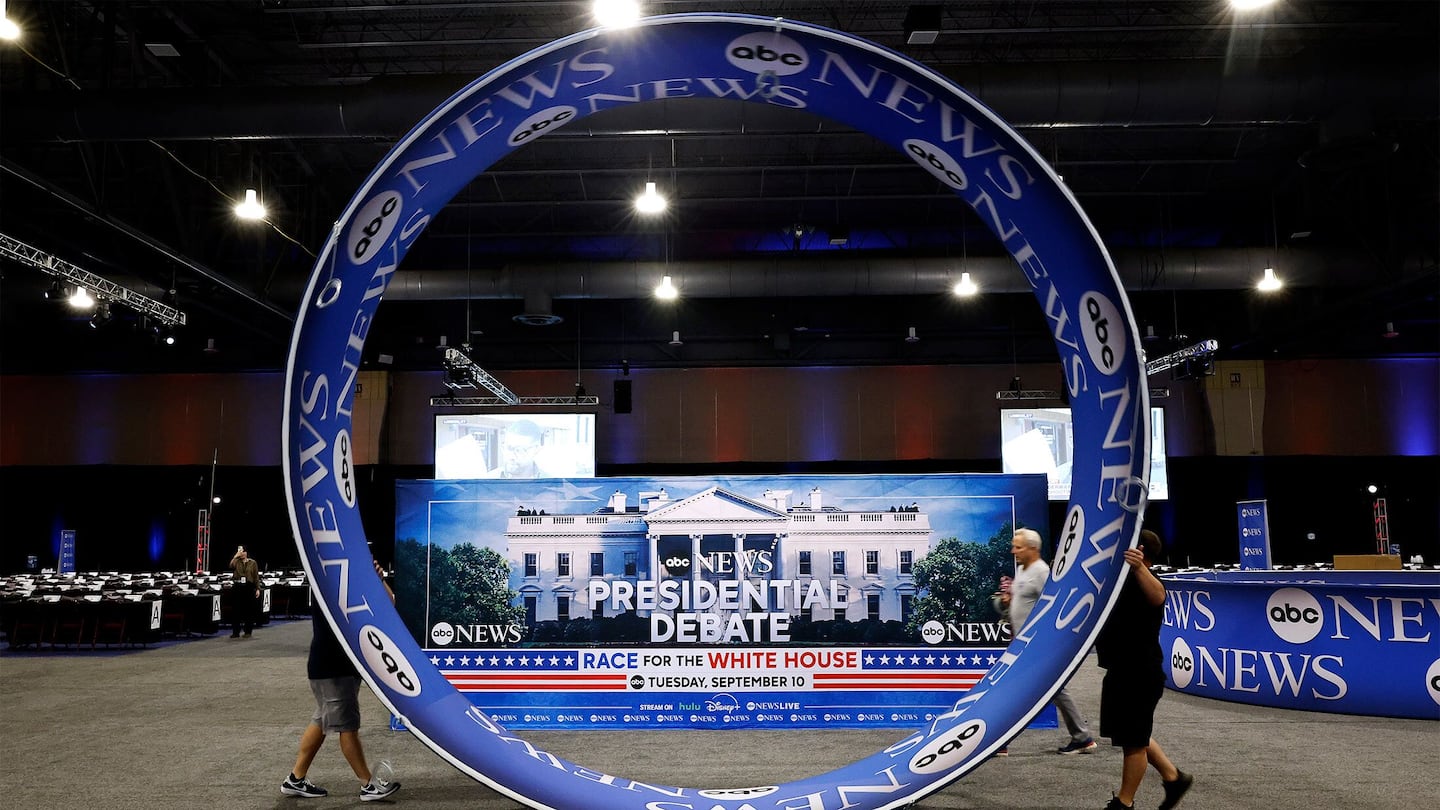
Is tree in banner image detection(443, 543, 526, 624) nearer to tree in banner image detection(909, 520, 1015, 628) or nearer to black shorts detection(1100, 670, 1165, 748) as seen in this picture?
tree in banner image detection(909, 520, 1015, 628)

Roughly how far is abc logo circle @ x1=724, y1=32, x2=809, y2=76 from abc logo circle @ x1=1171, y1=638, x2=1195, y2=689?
7331mm

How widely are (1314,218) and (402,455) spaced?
1778 cm

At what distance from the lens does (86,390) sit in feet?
67.9

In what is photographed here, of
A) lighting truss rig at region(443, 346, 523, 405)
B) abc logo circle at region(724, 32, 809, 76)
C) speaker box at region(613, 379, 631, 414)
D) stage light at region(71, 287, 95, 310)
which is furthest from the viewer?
speaker box at region(613, 379, 631, 414)

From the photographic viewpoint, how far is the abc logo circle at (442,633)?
6875 mm

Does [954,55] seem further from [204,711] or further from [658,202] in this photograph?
[204,711]

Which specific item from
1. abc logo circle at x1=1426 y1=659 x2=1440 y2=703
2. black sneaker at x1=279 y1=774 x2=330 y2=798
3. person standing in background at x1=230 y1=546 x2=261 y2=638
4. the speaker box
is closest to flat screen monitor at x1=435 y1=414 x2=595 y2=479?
the speaker box

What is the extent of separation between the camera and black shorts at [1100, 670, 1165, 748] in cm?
436

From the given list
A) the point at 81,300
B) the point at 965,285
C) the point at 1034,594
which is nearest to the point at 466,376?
the point at 81,300

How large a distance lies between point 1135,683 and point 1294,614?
404 centimetres

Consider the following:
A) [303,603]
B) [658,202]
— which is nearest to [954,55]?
[658,202]

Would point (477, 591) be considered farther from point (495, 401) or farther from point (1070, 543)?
point (495, 401)

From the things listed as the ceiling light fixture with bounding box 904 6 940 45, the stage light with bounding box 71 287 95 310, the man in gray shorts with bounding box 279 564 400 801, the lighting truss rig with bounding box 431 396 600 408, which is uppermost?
the ceiling light fixture with bounding box 904 6 940 45

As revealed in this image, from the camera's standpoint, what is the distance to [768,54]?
3277 millimetres
